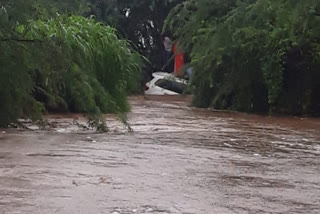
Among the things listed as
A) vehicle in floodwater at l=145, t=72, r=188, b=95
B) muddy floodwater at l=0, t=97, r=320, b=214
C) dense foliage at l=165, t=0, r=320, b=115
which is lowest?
muddy floodwater at l=0, t=97, r=320, b=214

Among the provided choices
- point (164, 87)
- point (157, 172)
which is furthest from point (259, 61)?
point (164, 87)

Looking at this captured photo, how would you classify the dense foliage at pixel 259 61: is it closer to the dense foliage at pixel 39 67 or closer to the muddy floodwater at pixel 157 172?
the dense foliage at pixel 39 67

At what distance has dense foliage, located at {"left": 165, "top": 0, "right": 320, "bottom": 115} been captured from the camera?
16234 millimetres

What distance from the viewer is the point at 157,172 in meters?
6.46

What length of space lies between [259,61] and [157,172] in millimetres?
10871

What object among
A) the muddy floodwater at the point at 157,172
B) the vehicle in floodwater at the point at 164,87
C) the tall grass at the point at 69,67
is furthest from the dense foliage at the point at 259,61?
the vehicle in floodwater at the point at 164,87

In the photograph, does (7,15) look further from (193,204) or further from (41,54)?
(193,204)

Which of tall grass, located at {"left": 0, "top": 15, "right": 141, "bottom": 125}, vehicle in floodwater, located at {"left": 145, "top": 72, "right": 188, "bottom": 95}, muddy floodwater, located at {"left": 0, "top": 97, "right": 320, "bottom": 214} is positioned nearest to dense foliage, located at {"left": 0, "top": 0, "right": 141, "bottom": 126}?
tall grass, located at {"left": 0, "top": 15, "right": 141, "bottom": 125}

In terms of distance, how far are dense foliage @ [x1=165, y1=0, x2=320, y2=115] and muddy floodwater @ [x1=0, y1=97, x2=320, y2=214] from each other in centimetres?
570

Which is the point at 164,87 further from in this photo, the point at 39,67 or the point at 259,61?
the point at 39,67

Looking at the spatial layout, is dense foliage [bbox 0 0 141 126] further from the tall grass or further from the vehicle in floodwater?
the vehicle in floodwater

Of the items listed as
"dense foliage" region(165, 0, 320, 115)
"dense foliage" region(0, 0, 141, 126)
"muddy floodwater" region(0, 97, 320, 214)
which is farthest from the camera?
"dense foliage" region(165, 0, 320, 115)

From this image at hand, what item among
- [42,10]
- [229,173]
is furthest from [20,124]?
[229,173]

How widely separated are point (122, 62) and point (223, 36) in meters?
3.89
